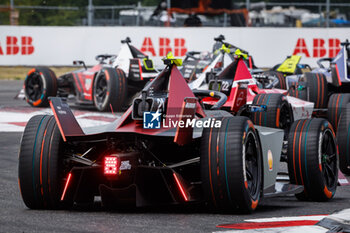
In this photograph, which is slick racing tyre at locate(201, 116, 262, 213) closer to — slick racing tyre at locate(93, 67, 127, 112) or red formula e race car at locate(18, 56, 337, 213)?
red formula e race car at locate(18, 56, 337, 213)

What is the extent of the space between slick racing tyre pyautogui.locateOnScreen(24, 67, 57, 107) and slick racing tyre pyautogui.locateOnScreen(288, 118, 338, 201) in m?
12.1

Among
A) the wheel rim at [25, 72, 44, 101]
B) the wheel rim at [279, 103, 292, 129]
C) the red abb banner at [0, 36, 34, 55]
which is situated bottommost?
the wheel rim at [25, 72, 44, 101]

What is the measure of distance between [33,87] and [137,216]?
13676 millimetres

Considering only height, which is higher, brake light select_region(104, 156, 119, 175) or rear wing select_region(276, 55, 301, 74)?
brake light select_region(104, 156, 119, 175)

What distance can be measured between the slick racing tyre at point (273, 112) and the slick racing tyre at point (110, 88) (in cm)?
715

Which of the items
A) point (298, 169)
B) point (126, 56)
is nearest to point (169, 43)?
point (126, 56)

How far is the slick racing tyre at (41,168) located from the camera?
23.1 feet

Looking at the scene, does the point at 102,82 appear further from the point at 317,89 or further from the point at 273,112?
the point at 273,112

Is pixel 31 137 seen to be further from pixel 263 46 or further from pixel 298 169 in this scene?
pixel 263 46

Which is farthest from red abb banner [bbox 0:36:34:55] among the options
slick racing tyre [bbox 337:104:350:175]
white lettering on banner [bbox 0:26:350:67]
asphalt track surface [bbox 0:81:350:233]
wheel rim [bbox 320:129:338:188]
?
wheel rim [bbox 320:129:338:188]

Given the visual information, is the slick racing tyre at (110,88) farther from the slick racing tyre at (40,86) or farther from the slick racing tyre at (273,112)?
the slick racing tyre at (273,112)

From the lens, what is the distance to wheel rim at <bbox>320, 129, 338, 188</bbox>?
8242mm

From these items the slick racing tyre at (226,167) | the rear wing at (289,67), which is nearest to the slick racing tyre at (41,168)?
the slick racing tyre at (226,167)

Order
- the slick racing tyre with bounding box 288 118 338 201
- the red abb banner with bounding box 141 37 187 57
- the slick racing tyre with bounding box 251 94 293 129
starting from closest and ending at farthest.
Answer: the slick racing tyre with bounding box 288 118 338 201 → the slick racing tyre with bounding box 251 94 293 129 → the red abb banner with bounding box 141 37 187 57
